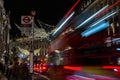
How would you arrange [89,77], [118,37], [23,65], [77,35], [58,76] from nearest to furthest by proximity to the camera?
[118,37], [89,77], [77,35], [58,76], [23,65]

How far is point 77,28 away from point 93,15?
62.4 inches

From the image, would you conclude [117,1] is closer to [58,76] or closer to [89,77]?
[89,77]

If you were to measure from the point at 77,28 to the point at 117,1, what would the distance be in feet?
10.8

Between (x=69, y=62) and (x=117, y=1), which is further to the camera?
(x=69, y=62)

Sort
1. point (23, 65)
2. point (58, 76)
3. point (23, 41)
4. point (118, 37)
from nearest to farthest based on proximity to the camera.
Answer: point (118, 37)
point (58, 76)
point (23, 65)
point (23, 41)

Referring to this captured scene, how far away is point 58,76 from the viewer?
15.3m

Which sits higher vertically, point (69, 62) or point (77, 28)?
point (77, 28)

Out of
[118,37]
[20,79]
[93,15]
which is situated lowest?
[20,79]

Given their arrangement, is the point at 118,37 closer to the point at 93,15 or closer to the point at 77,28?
the point at 93,15

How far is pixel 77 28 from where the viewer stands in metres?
12.7

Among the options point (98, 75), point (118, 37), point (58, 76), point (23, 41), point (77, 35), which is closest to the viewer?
point (118, 37)

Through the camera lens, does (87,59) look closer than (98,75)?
No

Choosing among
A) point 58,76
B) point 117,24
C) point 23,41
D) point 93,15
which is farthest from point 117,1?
point 23,41

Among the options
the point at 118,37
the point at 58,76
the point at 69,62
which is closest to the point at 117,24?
the point at 118,37
